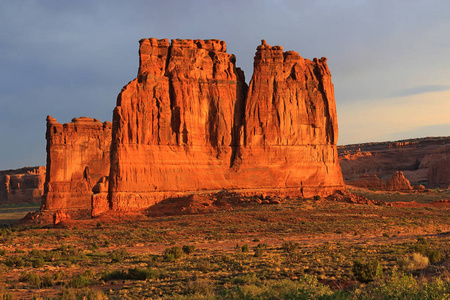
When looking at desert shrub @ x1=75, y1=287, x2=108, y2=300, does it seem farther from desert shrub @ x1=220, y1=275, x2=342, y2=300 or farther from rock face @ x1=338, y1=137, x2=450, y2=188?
rock face @ x1=338, y1=137, x2=450, y2=188

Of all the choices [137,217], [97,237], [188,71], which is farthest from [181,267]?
[188,71]

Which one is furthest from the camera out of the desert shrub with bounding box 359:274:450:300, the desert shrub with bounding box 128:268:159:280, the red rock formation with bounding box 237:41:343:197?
the red rock formation with bounding box 237:41:343:197

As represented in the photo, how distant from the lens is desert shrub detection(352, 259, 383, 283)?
47.3ft

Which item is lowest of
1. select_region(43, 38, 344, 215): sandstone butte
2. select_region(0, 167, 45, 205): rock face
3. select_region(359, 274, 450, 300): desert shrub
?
select_region(0, 167, 45, 205): rock face

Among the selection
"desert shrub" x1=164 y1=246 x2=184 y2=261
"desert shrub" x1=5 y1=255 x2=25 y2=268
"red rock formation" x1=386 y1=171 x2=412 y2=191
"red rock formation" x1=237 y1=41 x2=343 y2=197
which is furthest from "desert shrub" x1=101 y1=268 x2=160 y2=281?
"red rock formation" x1=386 y1=171 x2=412 y2=191

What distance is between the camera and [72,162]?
6531 centimetres

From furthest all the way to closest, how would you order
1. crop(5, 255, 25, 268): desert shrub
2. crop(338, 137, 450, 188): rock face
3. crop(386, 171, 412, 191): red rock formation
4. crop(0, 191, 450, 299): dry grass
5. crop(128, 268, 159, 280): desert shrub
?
crop(338, 137, 450, 188): rock face < crop(386, 171, 412, 191): red rock formation < crop(5, 255, 25, 268): desert shrub < crop(128, 268, 159, 280): desert shrub < crop(0, 191, 450, 299): dry grass

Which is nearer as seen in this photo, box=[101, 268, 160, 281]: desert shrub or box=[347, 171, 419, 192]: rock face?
box=[101, 268, 160, 281]: desert shrub

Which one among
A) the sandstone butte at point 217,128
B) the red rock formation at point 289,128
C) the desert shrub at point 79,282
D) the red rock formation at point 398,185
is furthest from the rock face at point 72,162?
the desert shrub at point 79,282

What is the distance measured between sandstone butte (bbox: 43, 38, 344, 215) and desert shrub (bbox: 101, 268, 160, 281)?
2734 cm

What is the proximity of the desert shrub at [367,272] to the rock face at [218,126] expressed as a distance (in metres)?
32.0

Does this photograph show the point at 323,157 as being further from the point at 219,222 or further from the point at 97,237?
the point at 97,237

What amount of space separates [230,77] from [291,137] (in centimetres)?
849

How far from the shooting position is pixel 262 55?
51469 mm
